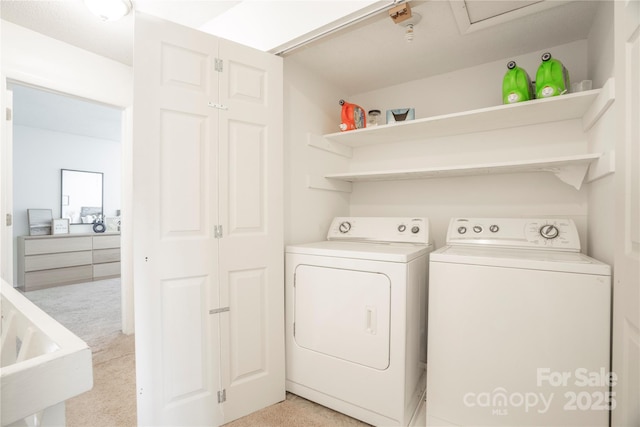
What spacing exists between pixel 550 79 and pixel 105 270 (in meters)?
6.32

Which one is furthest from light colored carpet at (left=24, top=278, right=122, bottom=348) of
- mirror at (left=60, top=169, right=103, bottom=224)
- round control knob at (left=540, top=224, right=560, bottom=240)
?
round control knob at (left=540, top=224, right=560, bottom=240)

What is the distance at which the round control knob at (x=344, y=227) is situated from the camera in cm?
228

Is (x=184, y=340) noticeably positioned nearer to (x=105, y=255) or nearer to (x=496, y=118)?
(x=496, y=118)

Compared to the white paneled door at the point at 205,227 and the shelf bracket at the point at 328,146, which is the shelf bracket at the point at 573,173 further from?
the white paneled door at the point at 205,227

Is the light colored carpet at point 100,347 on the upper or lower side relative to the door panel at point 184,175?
lower

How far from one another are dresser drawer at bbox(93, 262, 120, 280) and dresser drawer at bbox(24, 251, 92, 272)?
179 mm

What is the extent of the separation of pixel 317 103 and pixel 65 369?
213 centimetres

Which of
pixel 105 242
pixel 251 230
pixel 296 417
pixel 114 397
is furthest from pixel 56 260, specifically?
pixel 296 417

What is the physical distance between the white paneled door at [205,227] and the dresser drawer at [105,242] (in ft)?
15.1

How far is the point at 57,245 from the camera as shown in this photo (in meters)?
4.55

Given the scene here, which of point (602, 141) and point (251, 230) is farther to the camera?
point (251, 230)

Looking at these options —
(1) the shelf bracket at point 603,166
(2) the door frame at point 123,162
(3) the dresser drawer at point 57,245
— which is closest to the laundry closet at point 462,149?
(1) the shelf bracket at point 603,166

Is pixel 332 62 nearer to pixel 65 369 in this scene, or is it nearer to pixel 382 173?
pixel 382 173

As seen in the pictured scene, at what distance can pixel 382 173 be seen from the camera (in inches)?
79.7
